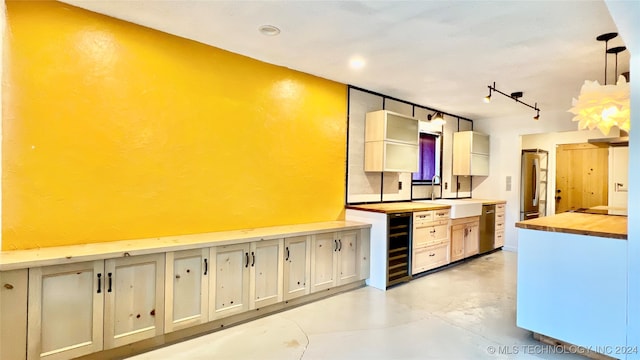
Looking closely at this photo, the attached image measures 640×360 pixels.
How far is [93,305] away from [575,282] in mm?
3535

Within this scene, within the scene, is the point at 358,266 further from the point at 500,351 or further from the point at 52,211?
the point at 52,211

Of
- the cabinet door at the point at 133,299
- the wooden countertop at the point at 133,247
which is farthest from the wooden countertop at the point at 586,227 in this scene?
the cabinet door at the point at 133,299

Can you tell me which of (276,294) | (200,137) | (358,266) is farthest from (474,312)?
A: (200,137)

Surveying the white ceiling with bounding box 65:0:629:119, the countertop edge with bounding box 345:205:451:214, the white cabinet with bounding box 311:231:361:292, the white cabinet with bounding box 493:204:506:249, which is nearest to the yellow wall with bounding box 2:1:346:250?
the white ceiling with bounding box 65:0:629:119

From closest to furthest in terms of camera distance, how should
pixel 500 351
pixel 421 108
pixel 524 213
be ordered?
pixel 500 351 < pixel 421 108 < pixel 524 213

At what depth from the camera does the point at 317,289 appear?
3.63 metres

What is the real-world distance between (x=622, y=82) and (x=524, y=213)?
4.30 meters

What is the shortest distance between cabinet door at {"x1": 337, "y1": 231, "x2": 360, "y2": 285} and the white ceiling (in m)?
1.98

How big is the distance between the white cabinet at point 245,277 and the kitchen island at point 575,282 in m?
2.20

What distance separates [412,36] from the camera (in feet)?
9.60

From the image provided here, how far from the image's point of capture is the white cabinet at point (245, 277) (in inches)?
113

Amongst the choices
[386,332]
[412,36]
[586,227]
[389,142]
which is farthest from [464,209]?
[412,36]

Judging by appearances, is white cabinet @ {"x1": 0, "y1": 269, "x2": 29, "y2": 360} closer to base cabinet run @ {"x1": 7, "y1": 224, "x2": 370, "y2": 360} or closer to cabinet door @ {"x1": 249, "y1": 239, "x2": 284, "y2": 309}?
base cabinet run @ {"x1": 7, "y1": 224, "x2": 370, "y2": 360}

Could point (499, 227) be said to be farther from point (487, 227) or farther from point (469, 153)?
point (469, 153)
